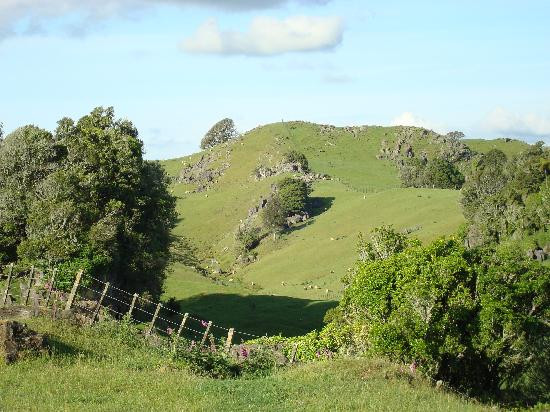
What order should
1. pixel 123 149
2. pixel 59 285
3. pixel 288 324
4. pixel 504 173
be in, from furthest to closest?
pixel 504 173, pixel 288 324, pixel 123 149, pixel 59 285

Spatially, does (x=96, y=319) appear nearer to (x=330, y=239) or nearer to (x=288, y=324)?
(x=288, y=324)

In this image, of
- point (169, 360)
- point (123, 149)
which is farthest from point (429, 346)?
point (123, 149)

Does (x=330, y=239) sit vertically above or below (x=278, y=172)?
below

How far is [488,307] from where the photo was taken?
31.6 m

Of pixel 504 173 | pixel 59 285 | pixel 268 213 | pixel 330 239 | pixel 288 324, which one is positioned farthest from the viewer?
pixel 268 213

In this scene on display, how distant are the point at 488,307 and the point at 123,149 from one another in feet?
109

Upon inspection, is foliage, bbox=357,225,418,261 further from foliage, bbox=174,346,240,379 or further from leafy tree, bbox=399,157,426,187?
leafy tree, bbox=399,157,426,187

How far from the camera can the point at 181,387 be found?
20.7 m

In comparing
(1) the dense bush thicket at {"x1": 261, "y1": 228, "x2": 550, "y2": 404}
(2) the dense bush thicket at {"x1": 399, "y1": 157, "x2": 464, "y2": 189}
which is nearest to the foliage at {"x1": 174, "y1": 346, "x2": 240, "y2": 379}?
(1) the dense bush thicket at {"x1": 261, "y1": 228, "x2": 550, "y2": 404}

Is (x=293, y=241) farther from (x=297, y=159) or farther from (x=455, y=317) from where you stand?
(x=455, y=317)

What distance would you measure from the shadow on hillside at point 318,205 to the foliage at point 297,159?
29.8 m

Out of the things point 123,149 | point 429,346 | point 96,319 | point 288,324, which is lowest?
point 288,324

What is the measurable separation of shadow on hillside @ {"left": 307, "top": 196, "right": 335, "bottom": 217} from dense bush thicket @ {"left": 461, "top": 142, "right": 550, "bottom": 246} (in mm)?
39440

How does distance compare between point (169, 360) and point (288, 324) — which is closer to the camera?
point (169, 360)
